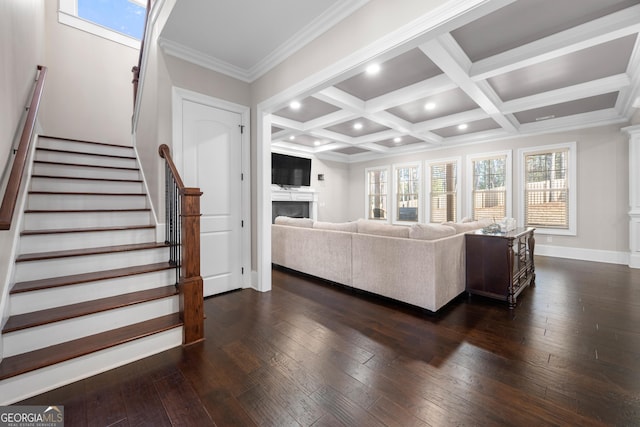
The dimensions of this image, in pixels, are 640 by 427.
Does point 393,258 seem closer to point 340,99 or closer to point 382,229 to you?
point 382,229

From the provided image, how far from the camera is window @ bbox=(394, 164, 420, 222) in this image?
25.9ft

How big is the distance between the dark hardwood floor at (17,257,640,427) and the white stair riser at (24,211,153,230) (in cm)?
131

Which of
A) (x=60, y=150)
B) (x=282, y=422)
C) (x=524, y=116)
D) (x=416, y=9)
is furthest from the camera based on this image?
(x=524, y=116)

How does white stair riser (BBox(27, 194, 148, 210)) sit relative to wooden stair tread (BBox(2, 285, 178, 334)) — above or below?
above

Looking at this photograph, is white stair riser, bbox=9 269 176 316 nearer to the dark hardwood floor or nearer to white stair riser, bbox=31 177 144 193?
the dark hardwood floor

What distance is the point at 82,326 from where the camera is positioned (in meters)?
1.85

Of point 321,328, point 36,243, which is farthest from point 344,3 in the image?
point 36,243

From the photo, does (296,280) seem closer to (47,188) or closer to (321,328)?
(321,328)

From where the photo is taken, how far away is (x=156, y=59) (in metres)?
2.85

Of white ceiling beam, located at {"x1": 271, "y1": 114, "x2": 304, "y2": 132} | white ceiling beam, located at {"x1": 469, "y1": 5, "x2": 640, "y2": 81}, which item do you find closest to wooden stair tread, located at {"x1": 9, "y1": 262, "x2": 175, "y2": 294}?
white ceiling beam, located at {"x1": 271, "y1": 114, "x2": 304, "y2": 132}

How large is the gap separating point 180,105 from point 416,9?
2.52m

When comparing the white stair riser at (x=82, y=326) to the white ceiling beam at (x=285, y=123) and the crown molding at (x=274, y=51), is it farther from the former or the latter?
the white ceiling beam at (x=285, y=123)

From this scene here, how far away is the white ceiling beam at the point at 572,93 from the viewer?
364 cm

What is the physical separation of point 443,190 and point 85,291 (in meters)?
7.58
